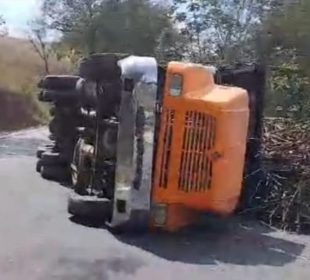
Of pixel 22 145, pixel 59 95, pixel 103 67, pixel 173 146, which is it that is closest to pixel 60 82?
pixel 59 95

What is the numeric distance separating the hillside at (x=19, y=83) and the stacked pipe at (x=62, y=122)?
61.1 ft

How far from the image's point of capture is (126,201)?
25.2 feet

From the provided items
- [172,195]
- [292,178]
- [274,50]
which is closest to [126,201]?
[172,195]

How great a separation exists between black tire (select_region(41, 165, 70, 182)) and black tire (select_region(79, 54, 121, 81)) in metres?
2.43

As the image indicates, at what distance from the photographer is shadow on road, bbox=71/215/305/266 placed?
22.8ft

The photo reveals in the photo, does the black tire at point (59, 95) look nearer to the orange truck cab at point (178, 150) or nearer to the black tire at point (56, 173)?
the black tire at point (56, 173)

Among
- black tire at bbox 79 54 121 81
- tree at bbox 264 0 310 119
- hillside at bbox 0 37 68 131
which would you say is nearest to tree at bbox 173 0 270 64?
tree at bbox 264 0 310 119

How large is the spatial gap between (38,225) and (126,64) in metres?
1.81

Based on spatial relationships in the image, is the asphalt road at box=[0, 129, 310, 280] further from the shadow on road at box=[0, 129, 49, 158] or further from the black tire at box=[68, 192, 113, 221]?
the shadow on road at box=[0, 129, 49, 158]

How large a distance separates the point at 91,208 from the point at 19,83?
31.6 m

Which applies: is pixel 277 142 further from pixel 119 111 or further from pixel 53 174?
pixel 53 174

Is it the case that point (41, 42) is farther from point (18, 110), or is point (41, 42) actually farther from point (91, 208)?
point (91, 208)

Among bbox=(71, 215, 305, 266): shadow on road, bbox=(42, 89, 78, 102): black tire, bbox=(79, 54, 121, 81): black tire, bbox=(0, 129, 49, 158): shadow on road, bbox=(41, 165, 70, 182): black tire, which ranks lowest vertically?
bbox=(0, 129, 49, 158): shadow on road

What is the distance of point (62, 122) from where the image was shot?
11.7 metres
